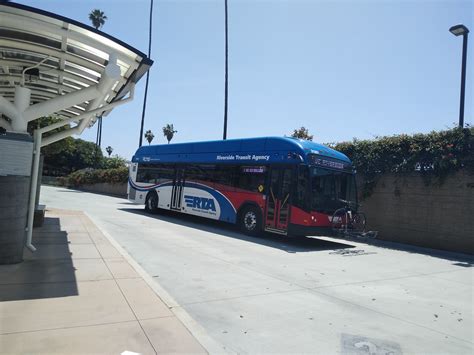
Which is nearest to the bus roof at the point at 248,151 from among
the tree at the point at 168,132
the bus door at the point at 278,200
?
the bus door at the point at 278,200

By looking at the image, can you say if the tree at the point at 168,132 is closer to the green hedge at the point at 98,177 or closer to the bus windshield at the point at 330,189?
the green hedge at the point at 98,177

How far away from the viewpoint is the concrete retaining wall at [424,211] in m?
13.2

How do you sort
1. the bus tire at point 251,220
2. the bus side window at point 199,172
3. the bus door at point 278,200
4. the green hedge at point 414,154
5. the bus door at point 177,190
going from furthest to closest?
the bus door at point 177,190
the bus side window at point 199,172
the bus tire at point 251,220
the green hedge at point 414,154
the bus door at point 278,200

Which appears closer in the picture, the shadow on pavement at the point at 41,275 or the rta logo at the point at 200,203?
the shadow on pavement at the point at 41,275

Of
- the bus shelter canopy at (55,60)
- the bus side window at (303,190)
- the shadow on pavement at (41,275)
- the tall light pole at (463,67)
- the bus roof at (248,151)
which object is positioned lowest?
the shadow on pavement at (41,275)

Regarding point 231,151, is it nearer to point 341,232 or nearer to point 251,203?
point 251,203

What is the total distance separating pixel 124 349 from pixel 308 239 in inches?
446

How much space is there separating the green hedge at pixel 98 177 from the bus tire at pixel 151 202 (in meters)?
20.8

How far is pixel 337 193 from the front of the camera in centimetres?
1291

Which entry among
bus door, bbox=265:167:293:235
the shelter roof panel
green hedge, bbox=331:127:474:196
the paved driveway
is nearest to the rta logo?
bus door, bbox=265:167:293:235

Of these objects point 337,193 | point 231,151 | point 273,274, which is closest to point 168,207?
point 231,151

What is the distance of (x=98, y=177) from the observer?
45562 mm

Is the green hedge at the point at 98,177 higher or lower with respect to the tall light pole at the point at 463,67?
lower

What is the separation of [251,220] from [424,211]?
632 centimetres
